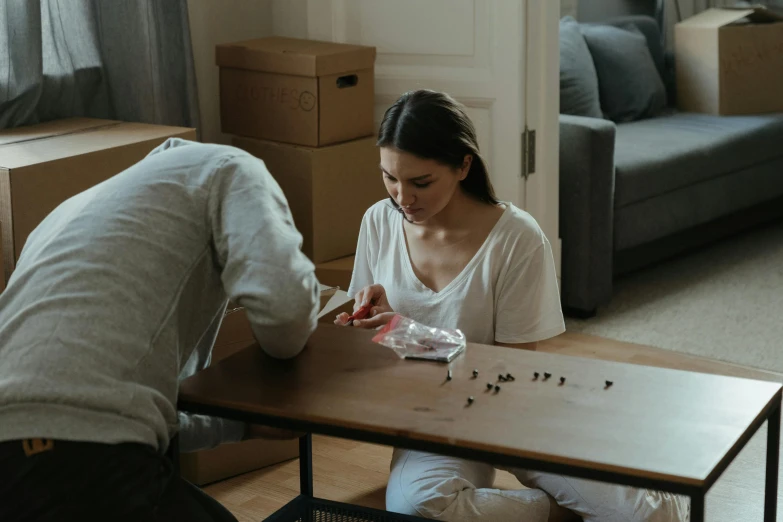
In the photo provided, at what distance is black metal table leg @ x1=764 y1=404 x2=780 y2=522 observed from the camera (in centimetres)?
156

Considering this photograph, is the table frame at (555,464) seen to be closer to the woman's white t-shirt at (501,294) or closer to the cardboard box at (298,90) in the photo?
the woman's white t-shirt at (501,294)

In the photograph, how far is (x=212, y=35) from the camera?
3.62 m

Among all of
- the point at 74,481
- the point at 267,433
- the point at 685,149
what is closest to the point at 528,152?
the point at 685,149

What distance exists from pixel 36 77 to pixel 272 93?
68cm

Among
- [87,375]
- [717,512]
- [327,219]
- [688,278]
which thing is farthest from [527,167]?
[87,375]

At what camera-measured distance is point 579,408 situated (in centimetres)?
153

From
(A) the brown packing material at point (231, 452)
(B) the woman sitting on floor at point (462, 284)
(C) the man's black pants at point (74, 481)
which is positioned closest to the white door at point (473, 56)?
(A) the brown packing material at point (231, 452)

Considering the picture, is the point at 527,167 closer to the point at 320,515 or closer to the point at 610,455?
the point at 320,515

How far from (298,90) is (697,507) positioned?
2.16 meters

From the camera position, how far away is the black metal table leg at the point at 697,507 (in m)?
1.30

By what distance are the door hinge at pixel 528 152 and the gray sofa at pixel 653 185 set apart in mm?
266

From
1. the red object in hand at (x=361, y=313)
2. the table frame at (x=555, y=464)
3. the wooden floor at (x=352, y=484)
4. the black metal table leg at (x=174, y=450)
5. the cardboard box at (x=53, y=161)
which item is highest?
the cardboard box at (x=53, y=161)

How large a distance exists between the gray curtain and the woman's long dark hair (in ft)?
4.31

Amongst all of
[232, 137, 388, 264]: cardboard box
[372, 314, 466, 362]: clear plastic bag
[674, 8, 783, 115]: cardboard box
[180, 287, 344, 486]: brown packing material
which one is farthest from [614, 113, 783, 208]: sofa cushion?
[372, 314, 466, 362]: clear plastic bag
